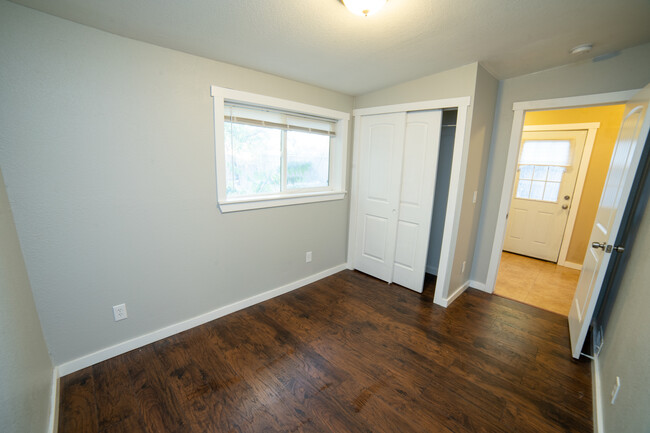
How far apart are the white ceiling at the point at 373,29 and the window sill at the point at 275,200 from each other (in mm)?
1135

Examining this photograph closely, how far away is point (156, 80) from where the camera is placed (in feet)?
5.86

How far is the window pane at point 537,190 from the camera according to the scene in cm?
403

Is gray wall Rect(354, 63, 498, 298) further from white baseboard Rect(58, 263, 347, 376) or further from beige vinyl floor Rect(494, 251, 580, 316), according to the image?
white baseboard Rect(58, 263, 347, 376)

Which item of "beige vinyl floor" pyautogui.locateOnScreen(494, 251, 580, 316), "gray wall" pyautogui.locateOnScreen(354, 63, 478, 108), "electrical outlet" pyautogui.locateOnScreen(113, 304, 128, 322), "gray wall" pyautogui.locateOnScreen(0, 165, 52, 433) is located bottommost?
"beige vinyl floor" pyautogui.locateOnScreen(494, 251, 580, 316)

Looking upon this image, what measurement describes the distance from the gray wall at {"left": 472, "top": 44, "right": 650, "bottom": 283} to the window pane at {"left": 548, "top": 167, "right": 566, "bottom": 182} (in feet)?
6.26

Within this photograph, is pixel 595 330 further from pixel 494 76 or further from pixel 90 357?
pixel 90 357

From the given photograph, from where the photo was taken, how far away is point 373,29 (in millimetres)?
1605

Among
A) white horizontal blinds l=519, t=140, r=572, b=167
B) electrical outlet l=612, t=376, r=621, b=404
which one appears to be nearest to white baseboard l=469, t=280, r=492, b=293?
electrical outlet l=612, t=376, r=621, b=404

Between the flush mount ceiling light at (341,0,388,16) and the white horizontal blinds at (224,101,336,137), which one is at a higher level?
the flush mount ceiling light at (341,0,388,16)

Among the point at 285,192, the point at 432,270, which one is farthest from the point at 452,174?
the point at 285,192

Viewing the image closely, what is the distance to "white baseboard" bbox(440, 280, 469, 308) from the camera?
265 centimetres

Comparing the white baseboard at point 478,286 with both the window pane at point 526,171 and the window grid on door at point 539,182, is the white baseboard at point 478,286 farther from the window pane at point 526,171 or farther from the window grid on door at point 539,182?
the window pane at point 526,171

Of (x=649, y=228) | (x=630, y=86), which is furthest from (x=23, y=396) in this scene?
(x=630, y=86)

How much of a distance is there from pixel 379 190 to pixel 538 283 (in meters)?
2.38
